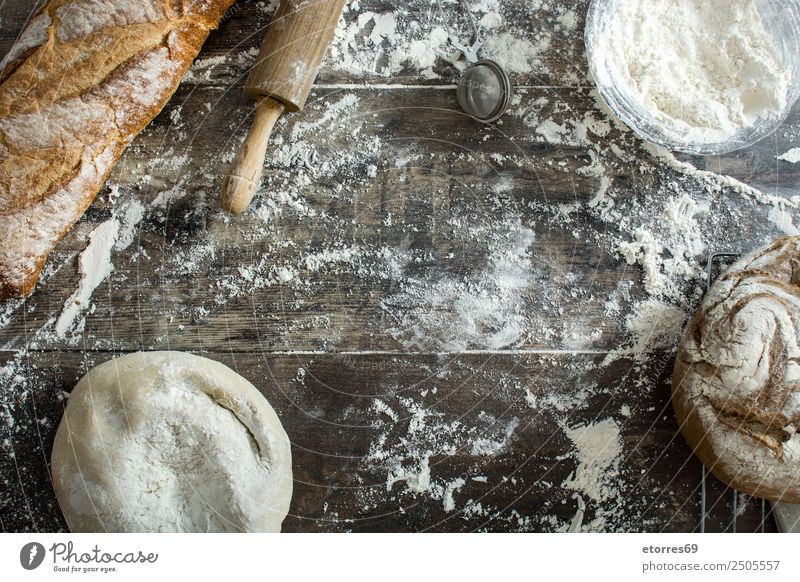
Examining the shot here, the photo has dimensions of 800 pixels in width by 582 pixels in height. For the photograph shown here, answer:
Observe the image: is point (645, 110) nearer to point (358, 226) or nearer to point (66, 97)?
point (358, 226)

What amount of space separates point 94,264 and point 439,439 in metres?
0.65

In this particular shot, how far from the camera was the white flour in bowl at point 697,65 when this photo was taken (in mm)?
1052

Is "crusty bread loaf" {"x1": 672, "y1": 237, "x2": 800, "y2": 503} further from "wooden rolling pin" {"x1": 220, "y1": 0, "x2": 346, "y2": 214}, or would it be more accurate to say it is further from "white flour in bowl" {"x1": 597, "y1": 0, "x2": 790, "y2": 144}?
"wooden rolling pin" {"x1": 220, "y1": 0, "x2": 346, "y2": 214}

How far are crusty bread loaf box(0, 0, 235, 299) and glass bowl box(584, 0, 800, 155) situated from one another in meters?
0.64

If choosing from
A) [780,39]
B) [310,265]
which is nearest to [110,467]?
[310,265]

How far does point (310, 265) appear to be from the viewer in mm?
1105

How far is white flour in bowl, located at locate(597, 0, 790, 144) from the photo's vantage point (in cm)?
105

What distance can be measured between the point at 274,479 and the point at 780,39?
1.07 meters

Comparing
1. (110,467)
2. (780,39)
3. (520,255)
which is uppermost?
(780,39)

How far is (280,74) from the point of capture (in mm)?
1022
